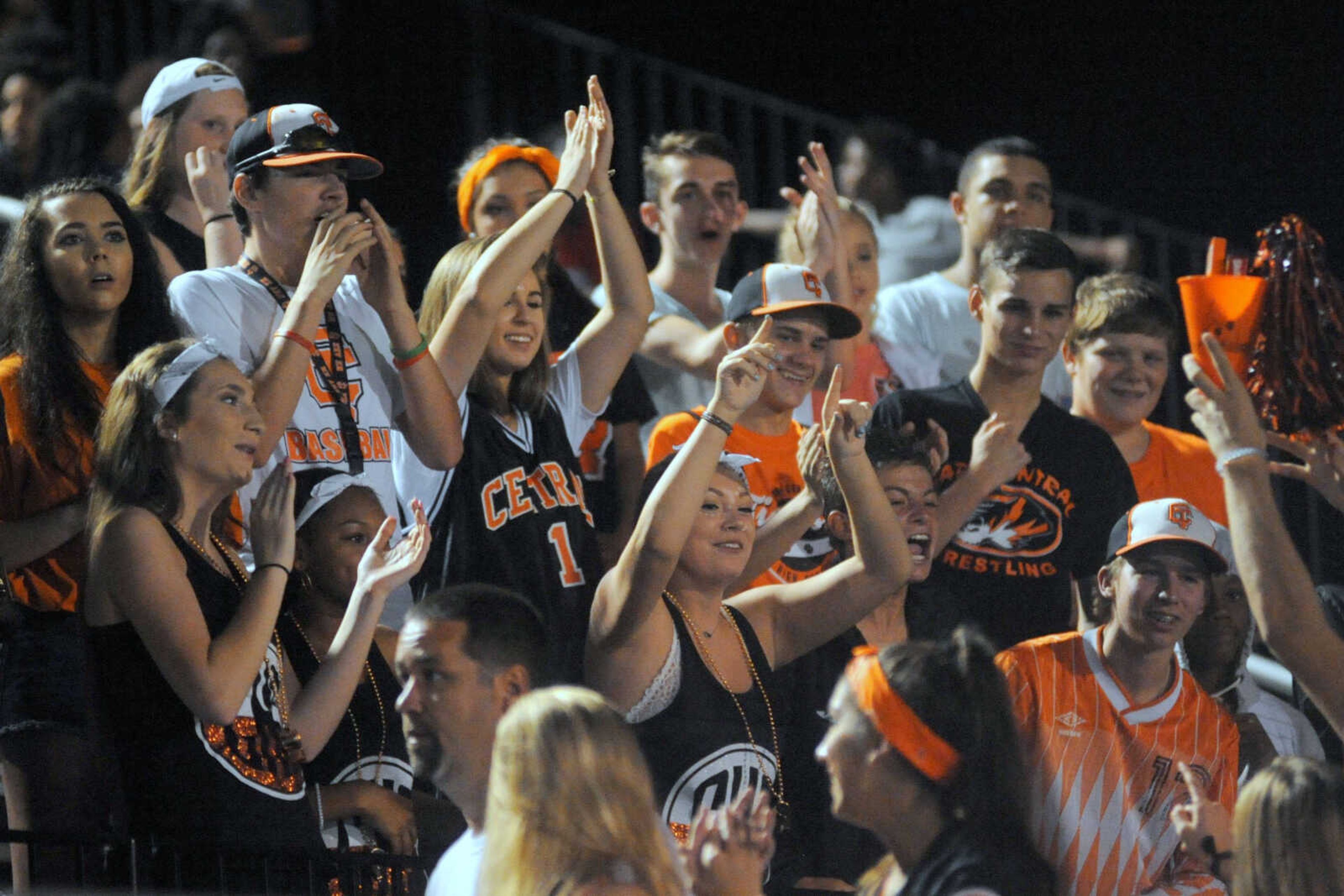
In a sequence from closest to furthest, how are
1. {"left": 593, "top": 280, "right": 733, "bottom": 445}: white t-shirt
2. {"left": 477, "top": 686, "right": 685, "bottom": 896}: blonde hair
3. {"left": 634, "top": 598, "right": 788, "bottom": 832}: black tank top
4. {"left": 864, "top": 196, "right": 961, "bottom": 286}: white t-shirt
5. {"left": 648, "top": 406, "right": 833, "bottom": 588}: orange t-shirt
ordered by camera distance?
{"left": 477, "top": 686, "right": 685, "bottom": 896}: blonde hair
{"left": 634, "top": 598, "right": 788, "bottom": 832}: black tank top
{"left": 648, "top": 406, "right": 833, "bottom": 588}: orange t-shirt
{"left": 593, "top": 280, "right": 733, "bottom": 445}: white t-shirt
{"left": 864, "top": 196, "right": 961, "bottom": 286}: white t-shirt

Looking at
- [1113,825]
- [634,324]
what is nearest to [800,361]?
[634,324]

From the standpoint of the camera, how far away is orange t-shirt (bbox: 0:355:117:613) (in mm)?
3652

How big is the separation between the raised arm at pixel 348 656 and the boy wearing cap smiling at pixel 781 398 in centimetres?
122

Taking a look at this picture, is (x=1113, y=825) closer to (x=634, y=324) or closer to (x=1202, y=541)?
(x=1202, y=541)

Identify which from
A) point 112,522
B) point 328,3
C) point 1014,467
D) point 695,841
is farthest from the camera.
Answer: point 328,3

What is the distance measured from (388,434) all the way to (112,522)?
90cm

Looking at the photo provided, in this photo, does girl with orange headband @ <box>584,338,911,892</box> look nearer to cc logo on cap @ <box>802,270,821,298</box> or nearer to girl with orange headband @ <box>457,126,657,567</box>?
cc logo on cap @ <box>802,270,821,298</box>

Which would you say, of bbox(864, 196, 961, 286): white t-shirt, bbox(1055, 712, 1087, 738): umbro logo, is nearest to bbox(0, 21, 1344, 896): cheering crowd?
bbox(1055, 712, 1087, 738): umbro logo

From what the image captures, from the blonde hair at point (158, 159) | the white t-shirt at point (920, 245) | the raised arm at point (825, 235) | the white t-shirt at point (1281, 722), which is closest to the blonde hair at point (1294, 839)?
the white t-shirt at point (1281, 722)

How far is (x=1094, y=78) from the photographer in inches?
327

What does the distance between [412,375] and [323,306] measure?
0.23m

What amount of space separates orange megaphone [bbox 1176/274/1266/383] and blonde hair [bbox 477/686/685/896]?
221 centimetres

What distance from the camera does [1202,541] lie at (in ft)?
13.2

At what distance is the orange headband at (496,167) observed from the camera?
4934mm
